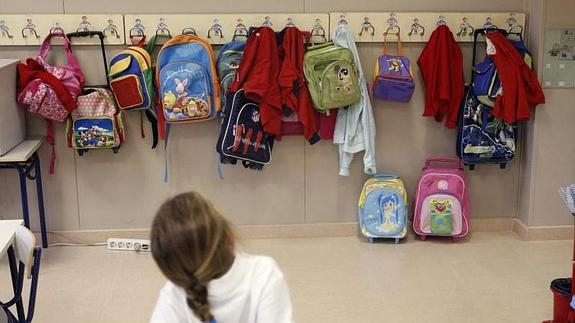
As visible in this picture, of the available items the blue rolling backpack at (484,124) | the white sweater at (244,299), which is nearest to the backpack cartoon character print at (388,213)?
the blue rolling backpack at (484,124)

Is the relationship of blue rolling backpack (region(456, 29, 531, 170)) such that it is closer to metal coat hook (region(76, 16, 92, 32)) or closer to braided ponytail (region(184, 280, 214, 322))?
metal coat hook (region(76, 16, 92, 32))

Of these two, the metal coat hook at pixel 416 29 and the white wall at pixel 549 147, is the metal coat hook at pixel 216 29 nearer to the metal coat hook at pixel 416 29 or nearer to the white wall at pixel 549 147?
the metal coat hook at pixel 416 29

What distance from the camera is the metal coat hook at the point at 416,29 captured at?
13.8ft

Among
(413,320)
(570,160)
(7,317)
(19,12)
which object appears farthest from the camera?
(570,160)

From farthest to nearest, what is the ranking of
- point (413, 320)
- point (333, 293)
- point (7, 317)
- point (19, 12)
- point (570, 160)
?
1. point (570, 160)
2. point (19, 12)
3. point (333, 293)
4. point (413, 320)
5. point (7, 317)

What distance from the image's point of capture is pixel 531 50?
4242 mm

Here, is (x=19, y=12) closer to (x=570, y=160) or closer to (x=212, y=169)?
(x=212, y=169)

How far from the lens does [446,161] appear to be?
4.41m

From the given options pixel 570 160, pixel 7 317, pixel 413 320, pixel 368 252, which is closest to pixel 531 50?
pixel 570 160

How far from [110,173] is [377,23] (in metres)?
1.76

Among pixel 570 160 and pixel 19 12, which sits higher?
pixel 19 12

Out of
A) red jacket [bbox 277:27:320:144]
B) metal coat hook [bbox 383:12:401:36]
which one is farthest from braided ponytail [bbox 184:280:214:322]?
metal coat hook [bbox 383:12:401:36]

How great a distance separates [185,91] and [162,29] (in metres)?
0.40

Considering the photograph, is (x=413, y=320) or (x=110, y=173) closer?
(x=413, y=320)
